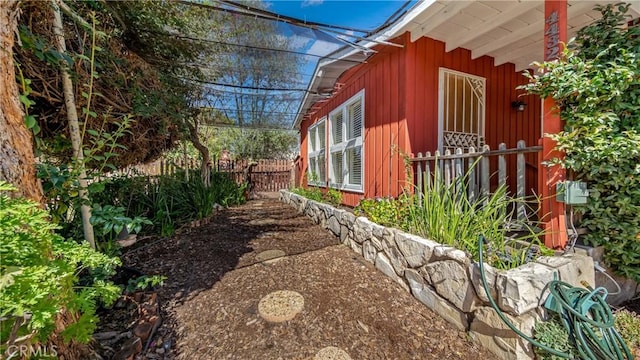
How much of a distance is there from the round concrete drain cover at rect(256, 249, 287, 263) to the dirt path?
0.21ft

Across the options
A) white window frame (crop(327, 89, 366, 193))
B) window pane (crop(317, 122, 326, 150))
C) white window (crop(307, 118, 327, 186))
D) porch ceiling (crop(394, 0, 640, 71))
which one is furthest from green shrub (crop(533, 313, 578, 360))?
window pane (crop(317, 122, 326, 150))

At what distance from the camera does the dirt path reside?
161 cm

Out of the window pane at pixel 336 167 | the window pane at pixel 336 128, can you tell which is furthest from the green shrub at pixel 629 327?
the window pane at pixel 336 128

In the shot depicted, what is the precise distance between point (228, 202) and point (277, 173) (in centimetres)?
430

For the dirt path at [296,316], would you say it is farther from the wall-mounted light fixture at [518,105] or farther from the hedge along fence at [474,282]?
the wall-mounted light fixture at [518,105]

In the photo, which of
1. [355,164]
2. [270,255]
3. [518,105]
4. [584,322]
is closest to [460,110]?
[518,105]

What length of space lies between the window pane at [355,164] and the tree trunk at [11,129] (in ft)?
12.6

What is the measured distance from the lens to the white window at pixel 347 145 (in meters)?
4.45

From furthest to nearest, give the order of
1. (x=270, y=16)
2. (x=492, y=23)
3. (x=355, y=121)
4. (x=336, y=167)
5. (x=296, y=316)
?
(x=336, y=167) → (x=355, y=121) → (x=492, y=23) → (x=270, y=16) → (x=296, y=316)

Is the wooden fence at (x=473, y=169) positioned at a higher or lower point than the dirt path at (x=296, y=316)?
higher

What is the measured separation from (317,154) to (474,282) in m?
5.41

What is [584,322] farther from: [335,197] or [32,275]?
[335,197]

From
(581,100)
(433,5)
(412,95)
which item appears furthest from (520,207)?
(433,5)

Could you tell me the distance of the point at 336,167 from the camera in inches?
217
